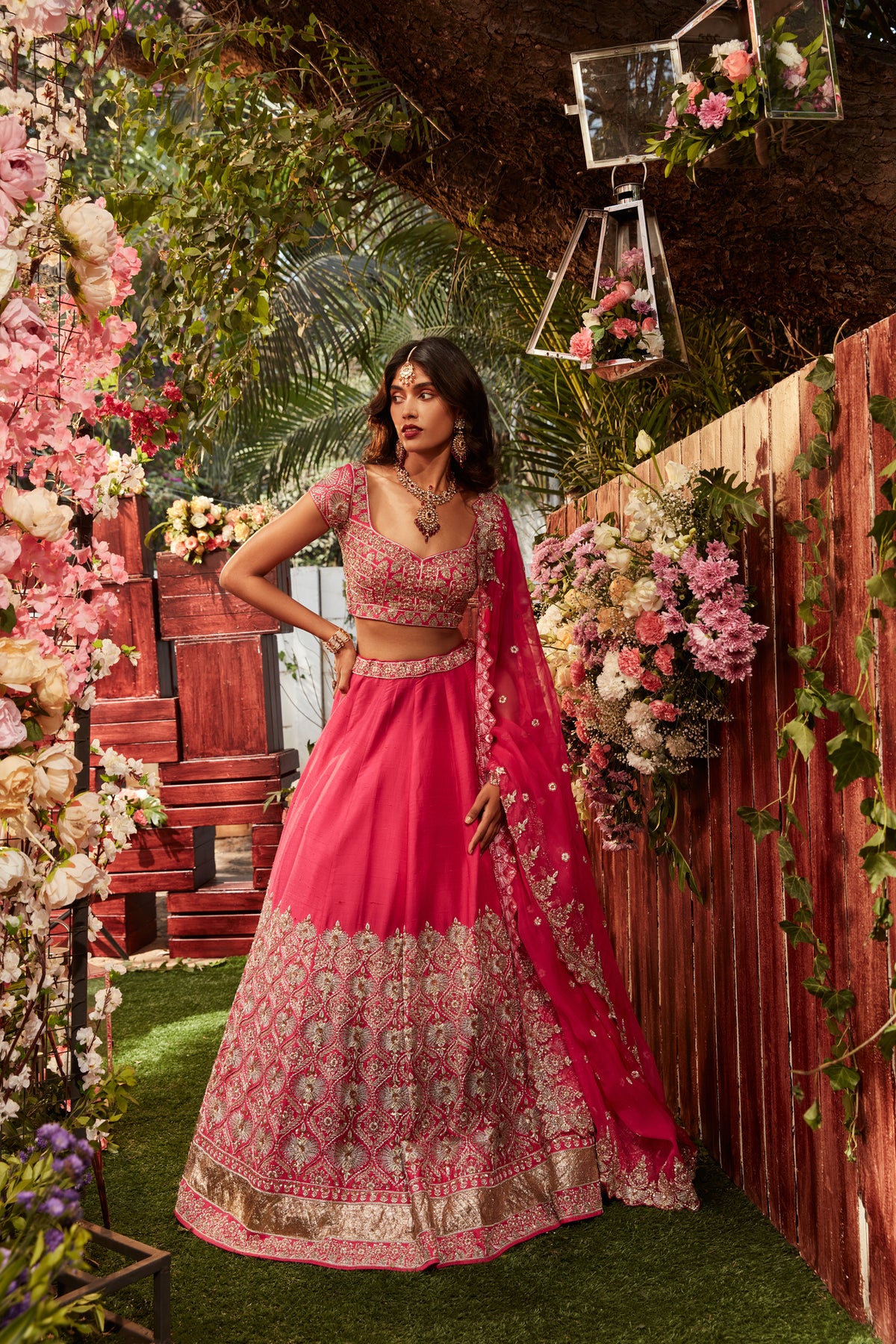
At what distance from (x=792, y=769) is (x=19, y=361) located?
58.4 inches

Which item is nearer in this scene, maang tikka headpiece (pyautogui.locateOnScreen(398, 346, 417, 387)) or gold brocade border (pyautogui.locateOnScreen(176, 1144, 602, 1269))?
gold brocade border (pyautogui.locateOnScreen(176, 1144, 602, 1269))

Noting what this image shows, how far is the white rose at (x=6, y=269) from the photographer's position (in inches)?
46.6

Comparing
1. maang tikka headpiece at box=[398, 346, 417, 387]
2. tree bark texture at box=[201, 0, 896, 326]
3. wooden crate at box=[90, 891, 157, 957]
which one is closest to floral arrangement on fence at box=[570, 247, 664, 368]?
tree bark texture at box=[201, 0, 896, 326]

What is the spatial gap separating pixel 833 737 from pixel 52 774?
139 cm

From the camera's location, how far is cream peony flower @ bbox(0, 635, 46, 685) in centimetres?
123

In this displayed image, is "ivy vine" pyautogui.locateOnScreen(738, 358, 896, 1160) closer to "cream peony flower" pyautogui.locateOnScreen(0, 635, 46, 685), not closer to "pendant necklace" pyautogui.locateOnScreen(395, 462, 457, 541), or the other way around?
"pendant necklace" pyautogui.locateOnScreen(395, 462, 457, 541)

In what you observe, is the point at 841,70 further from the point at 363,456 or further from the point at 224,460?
the point at 224,460

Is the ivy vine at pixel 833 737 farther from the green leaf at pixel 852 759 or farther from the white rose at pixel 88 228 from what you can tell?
the white rose at pixel 88 228

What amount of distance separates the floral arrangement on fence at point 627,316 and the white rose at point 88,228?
1.58 meters

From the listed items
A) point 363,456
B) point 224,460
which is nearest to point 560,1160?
point 363,456

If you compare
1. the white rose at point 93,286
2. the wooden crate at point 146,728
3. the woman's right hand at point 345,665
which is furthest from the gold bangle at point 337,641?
the wooden crate at point 146,728

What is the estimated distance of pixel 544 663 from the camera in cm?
296

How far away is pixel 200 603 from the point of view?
5.38m

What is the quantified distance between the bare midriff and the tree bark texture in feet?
3.63
